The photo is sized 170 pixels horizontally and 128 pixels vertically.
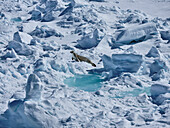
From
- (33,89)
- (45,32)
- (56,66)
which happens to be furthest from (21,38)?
(33,89)

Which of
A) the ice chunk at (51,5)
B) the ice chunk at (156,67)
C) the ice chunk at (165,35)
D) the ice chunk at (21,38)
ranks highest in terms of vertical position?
the ice chunk at (51,5)

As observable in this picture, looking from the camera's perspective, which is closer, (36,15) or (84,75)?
(84,75)

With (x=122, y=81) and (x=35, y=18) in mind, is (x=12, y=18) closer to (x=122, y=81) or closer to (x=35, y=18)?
(x=35, y=18)

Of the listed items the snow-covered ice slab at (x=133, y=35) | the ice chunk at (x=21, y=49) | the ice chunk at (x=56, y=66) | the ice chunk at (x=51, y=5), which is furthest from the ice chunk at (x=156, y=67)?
the ice chunk at (x=51, y=5)

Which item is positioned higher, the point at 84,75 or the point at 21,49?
the point at 21,49

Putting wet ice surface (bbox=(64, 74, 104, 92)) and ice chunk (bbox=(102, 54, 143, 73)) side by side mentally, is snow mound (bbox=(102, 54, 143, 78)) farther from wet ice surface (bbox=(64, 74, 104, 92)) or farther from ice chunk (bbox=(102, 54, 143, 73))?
wet ice surface (bbox=(64, 74, 104, 92))

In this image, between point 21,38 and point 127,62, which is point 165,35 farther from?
point 21,38

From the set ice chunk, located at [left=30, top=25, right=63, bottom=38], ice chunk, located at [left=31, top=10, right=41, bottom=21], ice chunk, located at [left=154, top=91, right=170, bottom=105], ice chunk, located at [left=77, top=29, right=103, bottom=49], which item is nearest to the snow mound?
ice chunk, located at [left=154, top=91, right=170, bottom=105]

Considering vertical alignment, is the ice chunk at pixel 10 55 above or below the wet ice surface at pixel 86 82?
above

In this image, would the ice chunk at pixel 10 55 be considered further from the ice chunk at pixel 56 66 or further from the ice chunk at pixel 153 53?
the ice chunk at pixel 153 53
